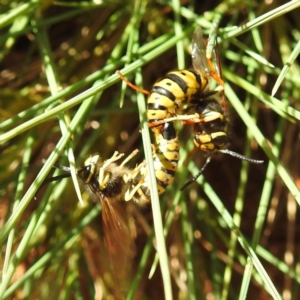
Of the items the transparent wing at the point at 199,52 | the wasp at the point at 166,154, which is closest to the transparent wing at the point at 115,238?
the wasp at the point at 166,154

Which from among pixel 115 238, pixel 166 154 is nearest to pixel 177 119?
pixel 166 154

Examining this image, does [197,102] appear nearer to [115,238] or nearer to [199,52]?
[199,52]

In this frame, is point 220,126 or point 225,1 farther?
point 225,1

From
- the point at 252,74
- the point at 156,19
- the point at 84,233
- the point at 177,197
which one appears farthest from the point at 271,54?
the point at 84,233

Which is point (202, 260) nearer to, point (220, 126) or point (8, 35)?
point (220, 126)

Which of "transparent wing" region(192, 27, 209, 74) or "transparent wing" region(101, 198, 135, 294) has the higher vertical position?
"transparent wing" region(192, 27, 209, 74)

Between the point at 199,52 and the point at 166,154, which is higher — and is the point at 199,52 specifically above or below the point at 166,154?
above

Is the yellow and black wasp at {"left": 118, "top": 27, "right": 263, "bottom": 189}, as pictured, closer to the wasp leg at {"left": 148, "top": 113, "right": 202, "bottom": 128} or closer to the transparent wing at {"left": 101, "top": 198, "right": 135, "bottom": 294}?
the wasp leg at {"left": 148, "top": 113, "right": 202, "bottom": 128}

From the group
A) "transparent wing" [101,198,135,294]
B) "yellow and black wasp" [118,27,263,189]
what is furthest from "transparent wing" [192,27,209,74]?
"transparent wing" [101,198,135,294]

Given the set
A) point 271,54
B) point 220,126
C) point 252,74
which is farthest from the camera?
point 271,54
